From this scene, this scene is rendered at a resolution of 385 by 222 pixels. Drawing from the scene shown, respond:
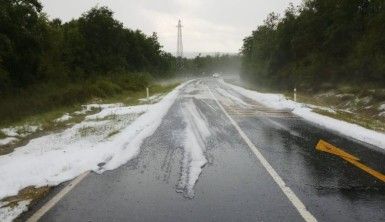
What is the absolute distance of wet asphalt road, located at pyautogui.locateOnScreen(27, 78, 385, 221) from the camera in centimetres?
574

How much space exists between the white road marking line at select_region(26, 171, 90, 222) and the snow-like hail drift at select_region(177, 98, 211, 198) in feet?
6.14

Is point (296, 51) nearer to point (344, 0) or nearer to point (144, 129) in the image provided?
point (344, 0)

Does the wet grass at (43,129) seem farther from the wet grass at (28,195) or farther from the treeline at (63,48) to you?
the treeline at (63,48)

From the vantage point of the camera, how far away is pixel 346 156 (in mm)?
9734

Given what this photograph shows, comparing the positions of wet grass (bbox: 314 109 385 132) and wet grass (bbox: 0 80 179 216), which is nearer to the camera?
wet grass (bbox: 0 80 179 216)

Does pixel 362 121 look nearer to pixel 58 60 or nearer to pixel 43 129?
pixel 43 129

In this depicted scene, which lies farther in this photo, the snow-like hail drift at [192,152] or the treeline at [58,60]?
the treeline at [58,60]

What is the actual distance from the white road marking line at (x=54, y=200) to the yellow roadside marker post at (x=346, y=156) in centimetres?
553

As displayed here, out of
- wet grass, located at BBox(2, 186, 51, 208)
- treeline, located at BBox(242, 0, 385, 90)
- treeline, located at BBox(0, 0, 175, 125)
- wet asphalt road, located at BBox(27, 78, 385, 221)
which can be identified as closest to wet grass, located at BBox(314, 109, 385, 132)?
wet asphalt road, located at BBox(27, 78, 385, 221)

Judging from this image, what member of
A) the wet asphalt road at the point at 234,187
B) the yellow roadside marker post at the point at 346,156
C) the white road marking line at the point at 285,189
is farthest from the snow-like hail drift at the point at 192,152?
the yellow roadside marker post at the point at 346,156

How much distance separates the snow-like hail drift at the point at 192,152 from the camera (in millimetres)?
7316

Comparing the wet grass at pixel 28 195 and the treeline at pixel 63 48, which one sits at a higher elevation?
the treeline at pixel 63 48

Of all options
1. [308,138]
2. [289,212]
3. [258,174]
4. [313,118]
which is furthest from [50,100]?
[289,212]

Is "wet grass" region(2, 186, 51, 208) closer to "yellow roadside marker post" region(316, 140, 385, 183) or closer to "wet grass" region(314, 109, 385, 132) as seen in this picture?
"yellow roadside marker post" region(316, 140, 385, 183)
